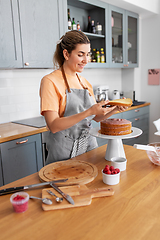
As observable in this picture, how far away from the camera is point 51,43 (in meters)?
2.54

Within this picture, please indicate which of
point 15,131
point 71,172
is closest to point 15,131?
point 15,131

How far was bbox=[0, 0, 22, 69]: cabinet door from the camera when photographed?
2.13 meters

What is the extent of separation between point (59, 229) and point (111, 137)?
627mm

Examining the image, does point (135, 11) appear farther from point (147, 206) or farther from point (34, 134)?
point (147, 206)

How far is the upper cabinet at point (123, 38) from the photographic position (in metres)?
3.39

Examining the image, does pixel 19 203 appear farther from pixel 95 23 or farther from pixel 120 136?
pixel 95 23

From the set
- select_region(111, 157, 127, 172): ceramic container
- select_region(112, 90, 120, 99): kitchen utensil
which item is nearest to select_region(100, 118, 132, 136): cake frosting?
select_region(111, 157, 127, 172): ceramic container

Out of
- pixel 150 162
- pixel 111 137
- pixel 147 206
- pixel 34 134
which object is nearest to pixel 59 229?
pixel 147 206

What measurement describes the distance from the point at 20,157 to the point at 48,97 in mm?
982

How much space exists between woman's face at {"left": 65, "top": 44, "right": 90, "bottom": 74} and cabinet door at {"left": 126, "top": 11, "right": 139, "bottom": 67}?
2445 millimetres

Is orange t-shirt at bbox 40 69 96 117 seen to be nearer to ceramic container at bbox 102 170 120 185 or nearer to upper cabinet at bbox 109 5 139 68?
ceramic container at bbox 102 170 120 185

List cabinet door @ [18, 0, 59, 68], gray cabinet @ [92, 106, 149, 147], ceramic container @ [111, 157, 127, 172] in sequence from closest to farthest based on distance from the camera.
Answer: ceramic container @ [111, 157, 127, 172], cabinet door @ [18, 0, 59, 68], gray cabinet @ [92, 106, 149, 147]

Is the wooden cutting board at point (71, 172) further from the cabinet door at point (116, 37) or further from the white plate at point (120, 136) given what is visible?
the cabinet door at point (116, 37)

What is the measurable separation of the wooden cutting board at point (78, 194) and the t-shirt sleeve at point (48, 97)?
0.51m
